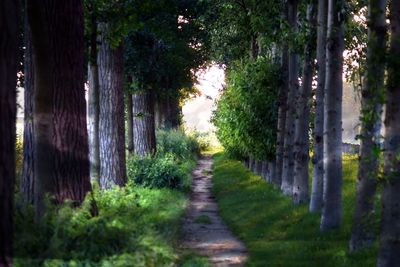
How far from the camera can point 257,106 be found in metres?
23.2

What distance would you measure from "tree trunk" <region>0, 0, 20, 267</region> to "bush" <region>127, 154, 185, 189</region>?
16716 mm

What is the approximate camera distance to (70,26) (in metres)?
9.49

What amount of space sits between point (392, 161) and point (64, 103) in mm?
4474

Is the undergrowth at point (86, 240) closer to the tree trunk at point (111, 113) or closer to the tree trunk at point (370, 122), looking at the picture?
the tree trunk at point (370, 122)

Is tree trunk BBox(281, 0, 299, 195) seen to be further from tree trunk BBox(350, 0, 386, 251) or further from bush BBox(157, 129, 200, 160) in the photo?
bush BBox(157, 129, 200, 160)

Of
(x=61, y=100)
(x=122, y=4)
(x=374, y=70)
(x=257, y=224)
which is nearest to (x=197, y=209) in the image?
(x=257, y=224)

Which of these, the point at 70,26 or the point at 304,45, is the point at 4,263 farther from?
the point at 304,45

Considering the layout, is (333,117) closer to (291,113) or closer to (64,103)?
(64,103)

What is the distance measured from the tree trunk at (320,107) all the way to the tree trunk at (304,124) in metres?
1.66

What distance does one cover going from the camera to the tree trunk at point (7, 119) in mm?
5348

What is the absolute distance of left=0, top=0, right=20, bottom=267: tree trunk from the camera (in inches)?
211

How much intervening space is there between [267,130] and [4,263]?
18.2 m

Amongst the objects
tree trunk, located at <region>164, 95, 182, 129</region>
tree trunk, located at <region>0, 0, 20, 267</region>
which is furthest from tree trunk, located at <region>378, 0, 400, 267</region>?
tree trunk, located at <region>164, 95, 182, 129</region>

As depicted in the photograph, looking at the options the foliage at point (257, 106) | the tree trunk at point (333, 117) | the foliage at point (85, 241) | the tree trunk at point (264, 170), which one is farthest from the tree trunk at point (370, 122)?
the tree trunk at point (264, 170)
